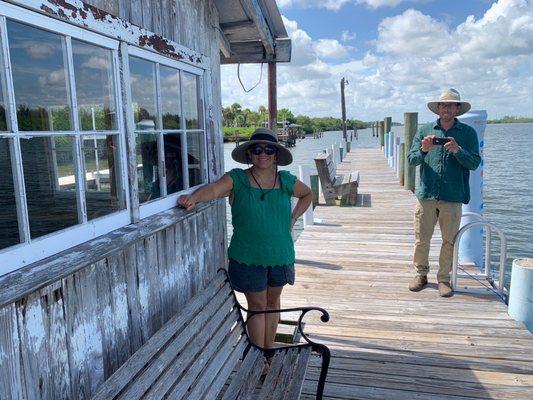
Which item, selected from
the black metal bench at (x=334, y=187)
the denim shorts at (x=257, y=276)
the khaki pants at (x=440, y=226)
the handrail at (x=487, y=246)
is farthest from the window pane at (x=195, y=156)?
the black metal bench at (x=334, y=187)

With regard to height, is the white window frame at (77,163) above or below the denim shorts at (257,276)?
above

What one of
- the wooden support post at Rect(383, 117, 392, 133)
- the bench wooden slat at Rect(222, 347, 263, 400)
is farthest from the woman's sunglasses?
the wooden support post at Rect(383, 117, 392, 133)

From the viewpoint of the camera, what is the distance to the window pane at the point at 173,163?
2.76 metres

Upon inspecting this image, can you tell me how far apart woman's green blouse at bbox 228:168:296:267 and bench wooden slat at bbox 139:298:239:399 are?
35 cm

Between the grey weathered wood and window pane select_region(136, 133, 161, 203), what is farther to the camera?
window pane select_region(136, 133, 161, 203)

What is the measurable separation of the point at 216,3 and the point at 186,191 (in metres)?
1.60

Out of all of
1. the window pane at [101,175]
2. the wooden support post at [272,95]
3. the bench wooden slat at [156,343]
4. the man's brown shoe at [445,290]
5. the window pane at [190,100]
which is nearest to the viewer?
the bench wooden slat at [156,343]

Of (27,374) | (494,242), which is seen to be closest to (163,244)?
(27,374)

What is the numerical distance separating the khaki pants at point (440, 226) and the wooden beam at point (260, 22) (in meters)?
2.13

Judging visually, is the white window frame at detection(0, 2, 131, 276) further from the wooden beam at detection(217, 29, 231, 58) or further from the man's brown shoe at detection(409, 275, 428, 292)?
the man's brown shoe at detection(409, 275, 428, 292)

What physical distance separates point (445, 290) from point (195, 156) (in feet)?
9.22

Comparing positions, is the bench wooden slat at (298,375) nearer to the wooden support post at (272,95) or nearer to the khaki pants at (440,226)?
the khaki pants at (440,226)

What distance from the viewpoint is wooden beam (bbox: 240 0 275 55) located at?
3.40 m

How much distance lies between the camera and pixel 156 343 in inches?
77.2
